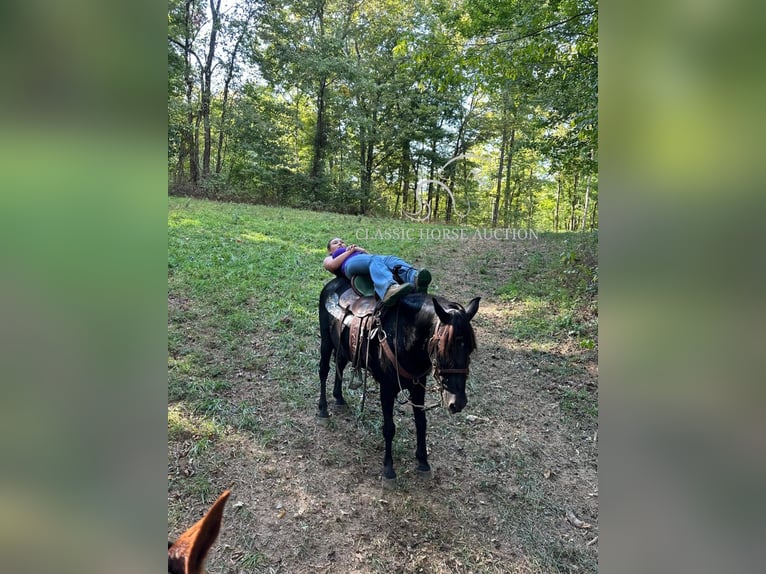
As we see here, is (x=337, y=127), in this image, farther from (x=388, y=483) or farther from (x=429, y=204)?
(x=388, y=483)

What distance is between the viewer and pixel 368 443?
11.4 feet

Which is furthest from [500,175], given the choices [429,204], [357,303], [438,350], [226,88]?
[438,350]

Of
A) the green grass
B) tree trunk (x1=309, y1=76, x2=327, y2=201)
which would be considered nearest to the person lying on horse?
the green grass

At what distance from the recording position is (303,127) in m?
16.6

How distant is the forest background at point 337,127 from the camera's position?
13.7 m

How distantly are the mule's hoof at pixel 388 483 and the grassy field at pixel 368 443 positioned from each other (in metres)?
0.06

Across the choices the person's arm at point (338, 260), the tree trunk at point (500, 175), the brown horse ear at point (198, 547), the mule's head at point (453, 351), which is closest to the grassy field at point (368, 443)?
the mule's head at point (453, 351)

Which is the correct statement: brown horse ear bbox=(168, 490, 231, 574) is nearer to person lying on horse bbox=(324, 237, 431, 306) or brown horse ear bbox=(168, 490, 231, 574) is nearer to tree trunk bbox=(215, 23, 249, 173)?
person lying on horse bbox=(324, 237, 431, 306)

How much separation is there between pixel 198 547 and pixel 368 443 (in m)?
2.76

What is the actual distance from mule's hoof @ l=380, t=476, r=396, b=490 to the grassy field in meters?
0.06

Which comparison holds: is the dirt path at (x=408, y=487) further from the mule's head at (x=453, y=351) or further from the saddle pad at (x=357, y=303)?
the saddle pad at (x=357, y=303)
